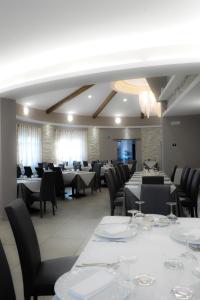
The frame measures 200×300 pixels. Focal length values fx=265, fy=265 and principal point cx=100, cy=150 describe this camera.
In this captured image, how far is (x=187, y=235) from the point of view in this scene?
165 cm

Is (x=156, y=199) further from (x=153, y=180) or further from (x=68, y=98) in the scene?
(x=68, y=98)

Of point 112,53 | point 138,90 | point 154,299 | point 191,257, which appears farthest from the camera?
point 138,90

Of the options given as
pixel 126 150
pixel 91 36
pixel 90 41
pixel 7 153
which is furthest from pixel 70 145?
pixel 91 36

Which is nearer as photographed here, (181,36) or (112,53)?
(181,36)

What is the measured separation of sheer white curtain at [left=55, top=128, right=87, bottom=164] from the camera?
42.2 feet

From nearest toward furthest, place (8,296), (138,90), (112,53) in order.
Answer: (8,296) < (112,53) < (138,90)

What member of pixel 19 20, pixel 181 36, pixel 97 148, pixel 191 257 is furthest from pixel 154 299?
pixel 97 148

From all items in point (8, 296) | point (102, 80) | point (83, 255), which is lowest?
point (8, 296)

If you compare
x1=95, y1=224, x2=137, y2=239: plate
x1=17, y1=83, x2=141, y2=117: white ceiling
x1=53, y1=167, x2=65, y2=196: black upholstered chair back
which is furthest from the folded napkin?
x1=17, y1=83, x2=141, y2=117: white ceiling

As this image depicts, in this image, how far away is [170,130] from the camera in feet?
31.5

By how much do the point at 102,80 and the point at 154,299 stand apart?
4.22 metres

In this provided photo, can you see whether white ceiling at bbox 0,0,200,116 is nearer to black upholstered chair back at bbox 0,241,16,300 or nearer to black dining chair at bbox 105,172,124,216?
black dining chair at bbox 105,172,124,216

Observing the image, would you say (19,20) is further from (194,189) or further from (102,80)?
(194,189)

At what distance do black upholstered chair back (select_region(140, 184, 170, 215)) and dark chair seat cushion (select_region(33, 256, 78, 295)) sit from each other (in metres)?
0.99
